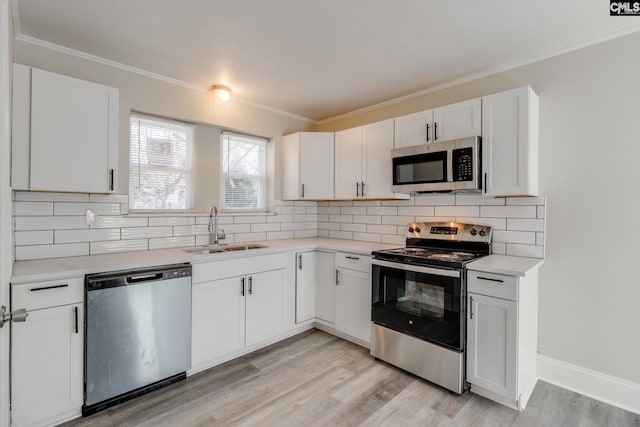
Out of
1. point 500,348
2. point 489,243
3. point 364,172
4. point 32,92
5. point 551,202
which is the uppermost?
point 32,92

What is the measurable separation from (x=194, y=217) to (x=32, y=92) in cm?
147

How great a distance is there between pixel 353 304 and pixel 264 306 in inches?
32.1

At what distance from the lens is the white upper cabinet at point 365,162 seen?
3.12 m

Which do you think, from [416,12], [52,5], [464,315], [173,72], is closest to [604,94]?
[416,12]

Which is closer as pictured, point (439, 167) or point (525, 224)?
point (525, 224)

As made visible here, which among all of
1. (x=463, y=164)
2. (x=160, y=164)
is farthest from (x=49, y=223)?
(x=463, y=164)

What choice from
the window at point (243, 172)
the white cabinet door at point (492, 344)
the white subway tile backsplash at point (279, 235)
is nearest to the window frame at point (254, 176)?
the window at point (243, 172)

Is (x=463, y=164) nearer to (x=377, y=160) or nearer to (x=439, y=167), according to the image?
(x=439, y=167)

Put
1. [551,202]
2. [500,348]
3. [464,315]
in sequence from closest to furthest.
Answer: [500,348] < [464,315] < [551,202]

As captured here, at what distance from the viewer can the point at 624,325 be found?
2.15 meters

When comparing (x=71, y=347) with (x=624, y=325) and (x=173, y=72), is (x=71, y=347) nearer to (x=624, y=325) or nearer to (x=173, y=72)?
(x=173, y=72)

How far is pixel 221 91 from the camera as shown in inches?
120

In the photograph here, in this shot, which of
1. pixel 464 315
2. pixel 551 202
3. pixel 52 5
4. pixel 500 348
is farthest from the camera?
pixel 551 202

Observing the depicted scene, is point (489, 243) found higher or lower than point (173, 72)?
lower
